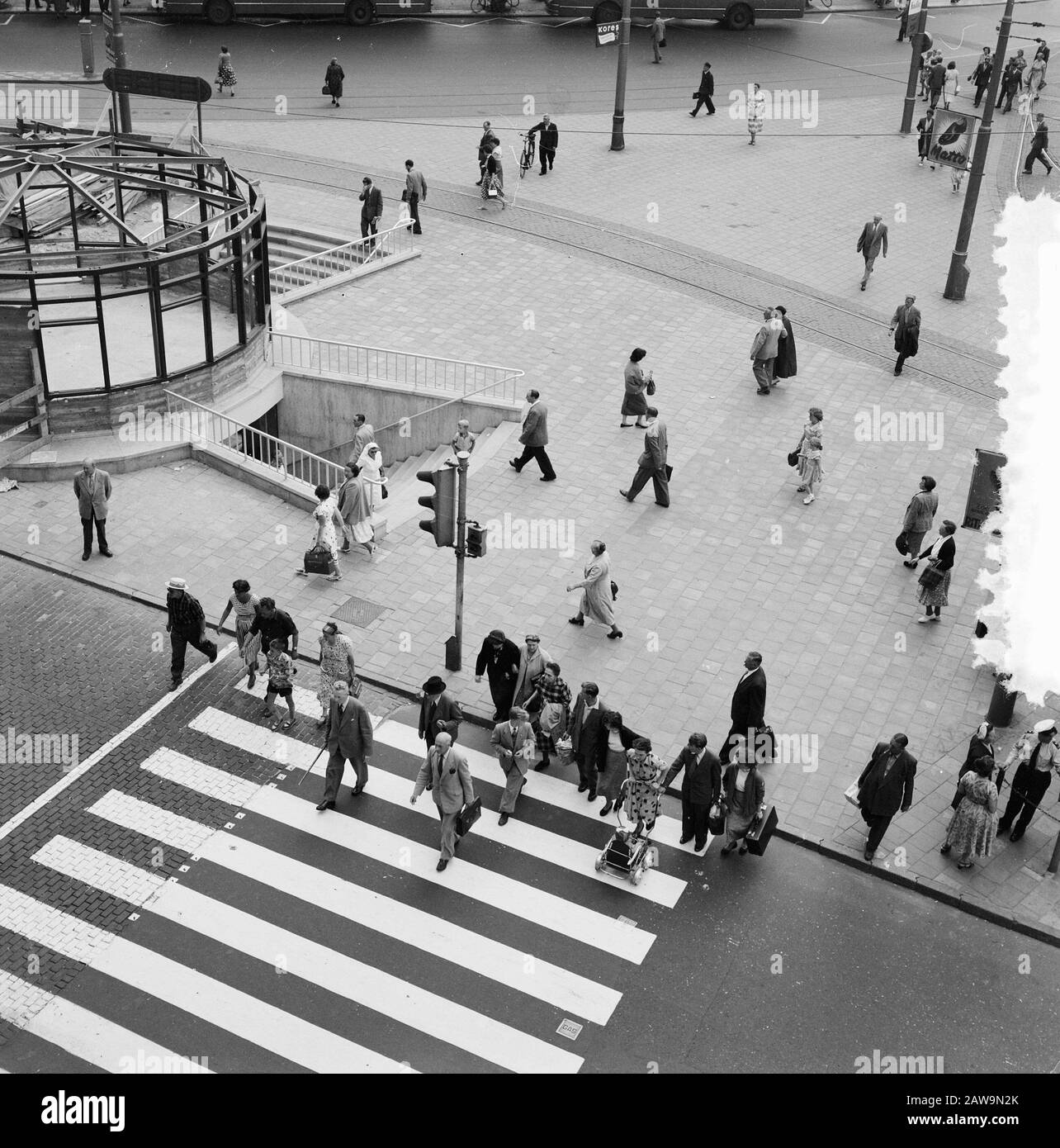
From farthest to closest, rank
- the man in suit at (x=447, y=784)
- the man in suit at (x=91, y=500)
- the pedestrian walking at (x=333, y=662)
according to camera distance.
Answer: the man in suit at (x=91, y=500) → the pedestrian walking at (x=333, y=662) → the man in suit at (x=447, y=784)

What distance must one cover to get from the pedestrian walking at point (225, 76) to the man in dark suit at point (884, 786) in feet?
94.1

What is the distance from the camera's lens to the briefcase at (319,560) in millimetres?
17156

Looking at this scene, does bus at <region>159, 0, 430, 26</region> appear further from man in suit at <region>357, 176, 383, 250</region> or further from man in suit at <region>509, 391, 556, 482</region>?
man in suit at <region>509, 391, 556, 482</region>

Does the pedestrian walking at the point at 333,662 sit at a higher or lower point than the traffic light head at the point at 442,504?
lower

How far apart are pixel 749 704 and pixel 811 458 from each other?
6.02 m

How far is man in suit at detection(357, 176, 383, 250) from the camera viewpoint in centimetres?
2638

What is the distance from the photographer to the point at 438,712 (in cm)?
1373

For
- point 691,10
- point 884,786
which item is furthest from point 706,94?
Result: point 884,786

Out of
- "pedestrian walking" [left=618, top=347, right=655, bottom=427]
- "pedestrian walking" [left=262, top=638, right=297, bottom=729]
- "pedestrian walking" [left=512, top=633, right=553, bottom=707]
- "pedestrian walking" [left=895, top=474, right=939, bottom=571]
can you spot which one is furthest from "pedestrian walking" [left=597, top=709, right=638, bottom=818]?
"pedestrian walking" [left=618, top=347, right=655, bottom=427]

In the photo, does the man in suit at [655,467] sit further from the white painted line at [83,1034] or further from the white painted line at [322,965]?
the white painted line at [83,1034]

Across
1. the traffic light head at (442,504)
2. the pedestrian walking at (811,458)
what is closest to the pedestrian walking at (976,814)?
the traffic light head at (442,504)

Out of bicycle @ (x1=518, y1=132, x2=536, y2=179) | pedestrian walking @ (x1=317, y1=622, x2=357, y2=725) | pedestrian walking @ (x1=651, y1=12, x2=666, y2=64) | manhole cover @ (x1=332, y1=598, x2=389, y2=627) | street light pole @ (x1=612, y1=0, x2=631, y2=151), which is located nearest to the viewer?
pedestrian walking @ (x1=317, y1=622, x2=357, y2=725)

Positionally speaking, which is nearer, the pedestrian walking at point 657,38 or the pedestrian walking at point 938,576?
the pedestrian walking at point 938,576

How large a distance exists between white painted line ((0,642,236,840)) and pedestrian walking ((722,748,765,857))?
630cm
